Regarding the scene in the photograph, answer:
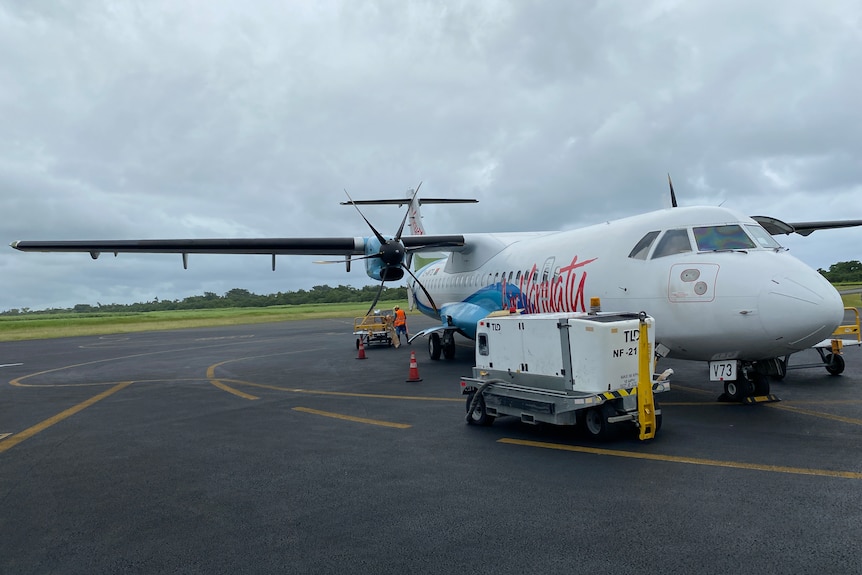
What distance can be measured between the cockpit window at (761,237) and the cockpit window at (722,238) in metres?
0.17

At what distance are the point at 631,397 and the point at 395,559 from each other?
4661mm

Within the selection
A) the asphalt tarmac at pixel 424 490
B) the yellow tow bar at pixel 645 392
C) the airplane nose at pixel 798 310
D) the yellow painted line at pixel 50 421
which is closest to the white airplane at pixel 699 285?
the airplane nose at pixel 798 310

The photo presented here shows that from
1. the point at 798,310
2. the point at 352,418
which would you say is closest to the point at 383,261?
the point at 352,418

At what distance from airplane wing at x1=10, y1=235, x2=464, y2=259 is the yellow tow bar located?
12.4 meters

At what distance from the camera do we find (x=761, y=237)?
982cm

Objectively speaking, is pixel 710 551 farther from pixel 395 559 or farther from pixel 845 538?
pixel 395 559

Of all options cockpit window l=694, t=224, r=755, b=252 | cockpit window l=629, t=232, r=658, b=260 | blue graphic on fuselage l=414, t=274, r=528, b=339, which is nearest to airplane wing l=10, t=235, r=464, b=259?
blue graphic on fuselage l=414, t=274, r=528, b=339

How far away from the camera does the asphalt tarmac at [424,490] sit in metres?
4.61

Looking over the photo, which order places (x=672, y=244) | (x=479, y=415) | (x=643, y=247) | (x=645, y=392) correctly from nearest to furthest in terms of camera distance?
(x=645, y=392) < (x=479, y=415) < (x=672, y=244) < (x=643, y=247)

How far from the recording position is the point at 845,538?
4590 mm

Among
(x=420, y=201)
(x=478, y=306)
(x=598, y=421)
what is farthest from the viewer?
(x=420, y=201)

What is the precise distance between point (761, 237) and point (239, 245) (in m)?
15.1

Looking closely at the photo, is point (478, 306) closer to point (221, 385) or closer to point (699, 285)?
point (221, 385)

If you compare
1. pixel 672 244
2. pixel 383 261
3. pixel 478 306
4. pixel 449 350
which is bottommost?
pixel 449 350
